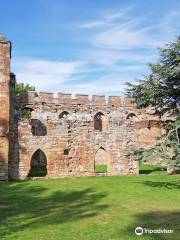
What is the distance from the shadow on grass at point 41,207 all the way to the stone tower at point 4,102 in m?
4.04

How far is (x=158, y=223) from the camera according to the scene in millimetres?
11352

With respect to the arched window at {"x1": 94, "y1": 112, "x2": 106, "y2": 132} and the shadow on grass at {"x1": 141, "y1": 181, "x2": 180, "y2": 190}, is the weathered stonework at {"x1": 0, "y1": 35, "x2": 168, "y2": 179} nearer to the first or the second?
the shadow on grass at {"x1": 141, "y1": 181, "x2": 180, "y2": 190}

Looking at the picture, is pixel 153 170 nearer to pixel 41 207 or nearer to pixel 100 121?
pixel 100 121

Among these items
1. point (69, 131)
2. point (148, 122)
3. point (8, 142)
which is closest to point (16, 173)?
point (8, 142)

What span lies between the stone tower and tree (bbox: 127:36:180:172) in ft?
26.1

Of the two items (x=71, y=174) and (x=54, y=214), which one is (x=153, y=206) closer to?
(x=54, y=214)

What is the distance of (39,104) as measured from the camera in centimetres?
3728

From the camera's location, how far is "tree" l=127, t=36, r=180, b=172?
18.0 meters

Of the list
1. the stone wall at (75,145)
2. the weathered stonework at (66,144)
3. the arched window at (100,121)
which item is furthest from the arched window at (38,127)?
the stone wall at (75,145)

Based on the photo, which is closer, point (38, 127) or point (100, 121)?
point (38, 127)

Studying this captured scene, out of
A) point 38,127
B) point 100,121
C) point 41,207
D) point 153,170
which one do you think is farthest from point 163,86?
point 100,121

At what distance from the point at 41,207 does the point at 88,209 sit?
5.49ft

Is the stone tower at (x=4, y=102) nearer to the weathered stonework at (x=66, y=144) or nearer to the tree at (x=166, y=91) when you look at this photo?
the weathered stonework at (x=66, y=144)

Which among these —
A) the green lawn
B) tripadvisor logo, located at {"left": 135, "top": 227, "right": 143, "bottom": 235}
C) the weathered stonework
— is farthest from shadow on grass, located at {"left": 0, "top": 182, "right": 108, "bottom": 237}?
the weathered stonework
